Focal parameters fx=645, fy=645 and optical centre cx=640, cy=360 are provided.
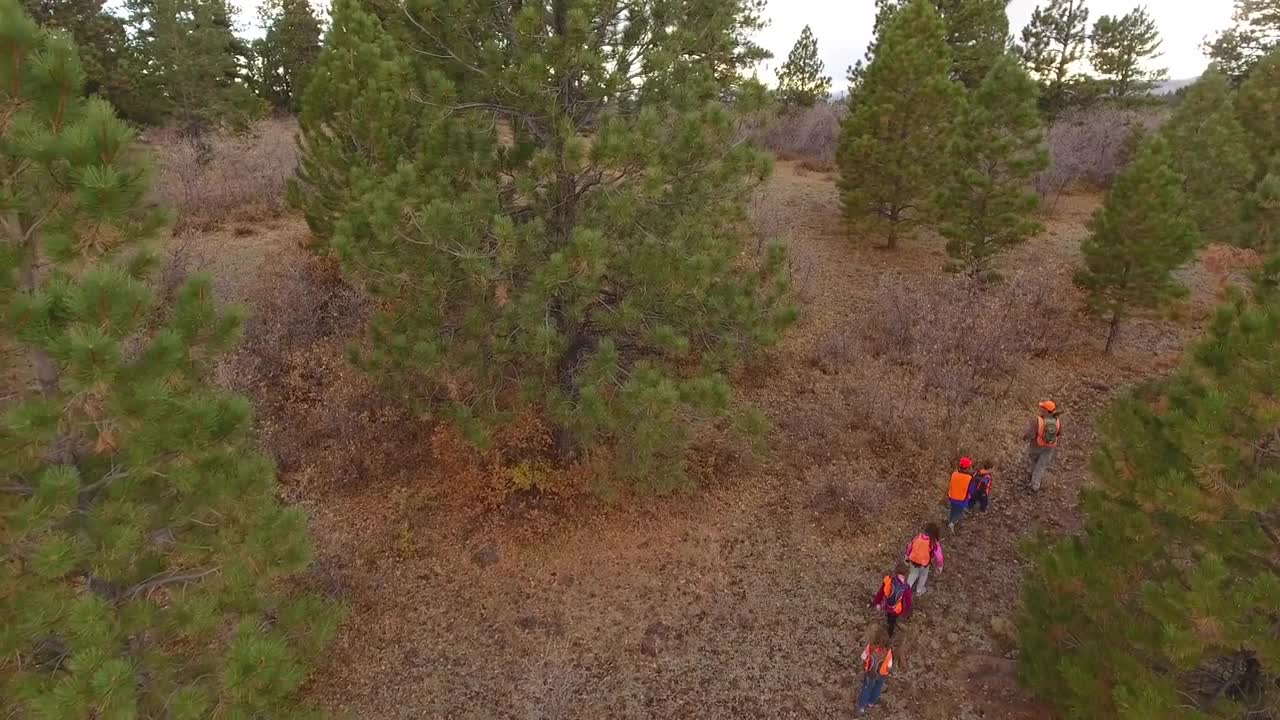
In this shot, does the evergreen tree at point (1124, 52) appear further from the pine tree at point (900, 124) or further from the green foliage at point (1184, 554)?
the green foliage at point (1184, 554)

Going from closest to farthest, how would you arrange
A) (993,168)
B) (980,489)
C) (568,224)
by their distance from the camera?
(568,224) → (980,489) → (993,168)

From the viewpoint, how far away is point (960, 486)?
789cm

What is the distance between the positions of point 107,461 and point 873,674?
20.0ft

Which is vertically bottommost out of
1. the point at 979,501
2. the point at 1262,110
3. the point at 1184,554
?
Answer: the point at 979,501

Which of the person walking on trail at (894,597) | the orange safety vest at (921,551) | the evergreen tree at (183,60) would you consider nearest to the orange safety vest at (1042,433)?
the orange safety vest at (921,551)

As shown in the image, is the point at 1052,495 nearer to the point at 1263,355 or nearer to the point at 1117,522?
the point at 1117,522

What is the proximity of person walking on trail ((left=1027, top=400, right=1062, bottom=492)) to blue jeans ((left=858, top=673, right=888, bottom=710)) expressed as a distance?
14.8 ft

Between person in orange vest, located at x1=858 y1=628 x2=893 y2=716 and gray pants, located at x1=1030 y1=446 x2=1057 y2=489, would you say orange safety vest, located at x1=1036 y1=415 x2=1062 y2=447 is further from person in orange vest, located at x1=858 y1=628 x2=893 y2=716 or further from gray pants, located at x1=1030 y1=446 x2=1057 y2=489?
person in orange vest, located at x1=858 y1=628 x2=893 y2=716

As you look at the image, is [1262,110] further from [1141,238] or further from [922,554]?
[922,554]

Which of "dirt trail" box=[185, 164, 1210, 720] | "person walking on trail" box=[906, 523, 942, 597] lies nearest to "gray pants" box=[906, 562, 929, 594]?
"person walking on trail" box=[906, 523, 942, 597]

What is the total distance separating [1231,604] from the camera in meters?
3.79

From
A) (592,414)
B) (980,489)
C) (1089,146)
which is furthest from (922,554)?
(1089,146)

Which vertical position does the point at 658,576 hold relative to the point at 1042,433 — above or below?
below

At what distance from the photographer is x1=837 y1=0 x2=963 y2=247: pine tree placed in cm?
1417
